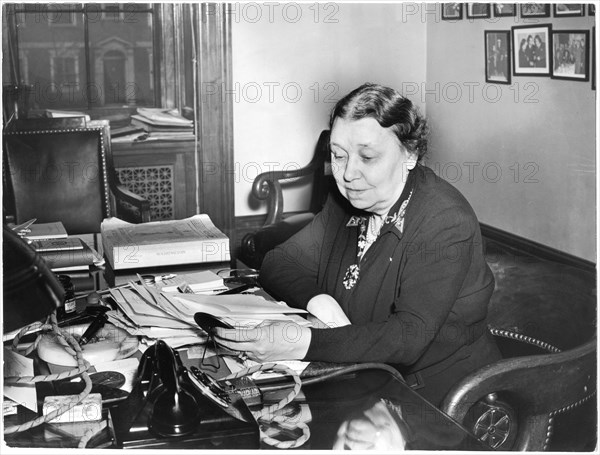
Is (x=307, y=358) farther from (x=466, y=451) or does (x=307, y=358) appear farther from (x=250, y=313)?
(x=466, y=451)

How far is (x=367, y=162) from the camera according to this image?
1924 millimetres

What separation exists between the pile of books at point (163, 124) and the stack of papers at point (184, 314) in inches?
115

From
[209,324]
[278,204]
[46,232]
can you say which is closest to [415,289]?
[209,324]

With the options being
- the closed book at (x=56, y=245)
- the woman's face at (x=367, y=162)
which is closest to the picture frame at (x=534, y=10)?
the woman's face at (x=367, y=162)

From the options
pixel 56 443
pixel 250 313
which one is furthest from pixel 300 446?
pixel 250 313

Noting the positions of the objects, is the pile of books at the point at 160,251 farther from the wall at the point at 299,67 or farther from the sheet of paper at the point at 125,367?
the wall at the point at 299,67

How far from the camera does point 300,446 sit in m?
1.20

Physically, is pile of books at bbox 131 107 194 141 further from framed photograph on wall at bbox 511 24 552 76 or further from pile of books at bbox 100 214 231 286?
pile of books at bbox 100 214 231 286

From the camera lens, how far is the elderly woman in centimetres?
176

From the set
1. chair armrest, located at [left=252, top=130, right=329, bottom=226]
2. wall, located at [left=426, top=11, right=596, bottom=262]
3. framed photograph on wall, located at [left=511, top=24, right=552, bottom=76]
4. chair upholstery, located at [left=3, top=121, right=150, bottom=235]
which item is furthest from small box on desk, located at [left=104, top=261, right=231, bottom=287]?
framed photograph on wall, located at [left=511, top=24, right=552, bottom=76]

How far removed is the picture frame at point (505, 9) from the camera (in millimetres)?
3927

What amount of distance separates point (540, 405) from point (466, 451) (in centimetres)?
39

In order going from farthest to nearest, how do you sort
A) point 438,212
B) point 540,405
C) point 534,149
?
point 534,149
point 438,212
point 540,405

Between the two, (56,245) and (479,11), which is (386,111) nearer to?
(56,245)
